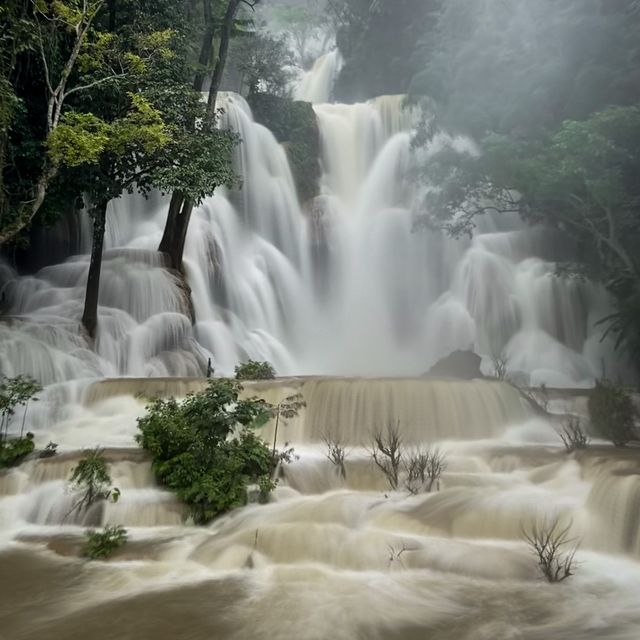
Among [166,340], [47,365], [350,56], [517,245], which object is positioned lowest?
[47,365]

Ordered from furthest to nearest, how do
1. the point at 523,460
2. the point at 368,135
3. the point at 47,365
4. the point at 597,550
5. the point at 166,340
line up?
the point at 368,135 → the point at 166,340 → the point at 47,365 → the point at 523,460 → the point at 597,550

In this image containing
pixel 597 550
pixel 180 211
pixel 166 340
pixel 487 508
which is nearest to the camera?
pixel 597 550

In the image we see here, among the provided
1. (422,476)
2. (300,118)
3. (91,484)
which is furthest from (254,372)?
(300,118)

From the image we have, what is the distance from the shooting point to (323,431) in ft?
32.9

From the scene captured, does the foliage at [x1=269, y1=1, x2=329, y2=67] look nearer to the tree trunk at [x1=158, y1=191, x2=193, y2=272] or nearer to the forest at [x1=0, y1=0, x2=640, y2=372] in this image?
the forest at [x1=0, y1=0, x2=640, y2=372]

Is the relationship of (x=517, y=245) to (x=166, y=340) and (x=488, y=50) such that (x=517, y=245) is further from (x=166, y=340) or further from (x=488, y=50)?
(x=166, y=340)

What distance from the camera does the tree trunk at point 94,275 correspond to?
1305 centimetres

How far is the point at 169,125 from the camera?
11.9 metres

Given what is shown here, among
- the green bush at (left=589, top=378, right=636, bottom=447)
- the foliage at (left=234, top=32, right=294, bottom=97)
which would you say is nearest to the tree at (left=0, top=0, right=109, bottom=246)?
the green bush at (left=589, top=378, right=636, bottom=447)

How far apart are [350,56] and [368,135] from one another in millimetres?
13452

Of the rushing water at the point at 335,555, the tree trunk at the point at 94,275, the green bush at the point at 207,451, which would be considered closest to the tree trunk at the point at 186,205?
the tree trunk at the point at 94,275

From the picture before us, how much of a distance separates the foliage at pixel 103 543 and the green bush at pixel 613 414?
8.14 m

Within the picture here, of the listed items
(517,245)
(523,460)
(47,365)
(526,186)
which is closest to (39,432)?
(47,365)

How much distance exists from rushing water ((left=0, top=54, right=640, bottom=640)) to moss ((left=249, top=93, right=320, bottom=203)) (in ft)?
3.81
